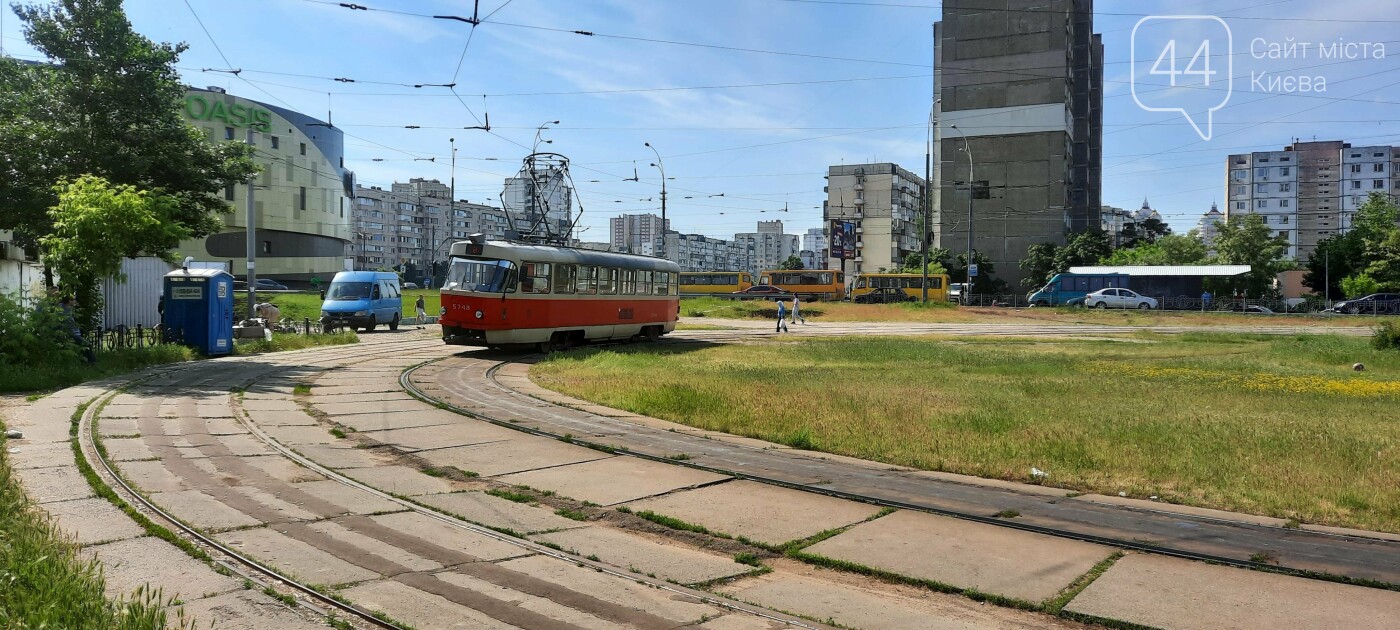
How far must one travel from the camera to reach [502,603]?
4797 mm

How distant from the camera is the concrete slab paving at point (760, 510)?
6.44m

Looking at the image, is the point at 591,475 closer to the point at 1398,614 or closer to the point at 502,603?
the point at 502,603

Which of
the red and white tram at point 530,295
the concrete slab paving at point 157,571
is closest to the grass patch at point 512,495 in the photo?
the concrete slab paving at point 157,571

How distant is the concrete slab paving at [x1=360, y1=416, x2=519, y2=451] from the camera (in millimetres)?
9797

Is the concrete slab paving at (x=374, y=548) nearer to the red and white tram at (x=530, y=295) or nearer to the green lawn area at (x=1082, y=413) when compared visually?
the green lawn area at (x=1082, y=413)

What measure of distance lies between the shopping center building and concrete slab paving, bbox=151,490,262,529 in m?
75.3

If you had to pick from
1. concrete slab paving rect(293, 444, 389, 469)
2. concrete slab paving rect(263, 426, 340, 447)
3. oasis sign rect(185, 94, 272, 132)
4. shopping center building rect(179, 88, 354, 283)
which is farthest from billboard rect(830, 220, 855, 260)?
concrete slab paving rect(293, 444, 389, 469)

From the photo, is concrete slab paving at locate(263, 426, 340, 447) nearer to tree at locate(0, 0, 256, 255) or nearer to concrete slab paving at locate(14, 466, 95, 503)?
concrete slab paving at locate(14, 466, 95, 503)

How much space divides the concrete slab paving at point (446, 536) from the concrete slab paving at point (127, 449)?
11.4ft

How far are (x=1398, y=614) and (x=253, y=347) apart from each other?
23.4 metres

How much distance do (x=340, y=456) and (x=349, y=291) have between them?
26576 millimetres

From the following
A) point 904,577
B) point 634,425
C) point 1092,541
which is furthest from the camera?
point 634,425

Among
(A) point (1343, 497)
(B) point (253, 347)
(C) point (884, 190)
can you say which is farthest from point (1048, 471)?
(C) point (884, 190)

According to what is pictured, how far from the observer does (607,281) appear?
25.5 meters
